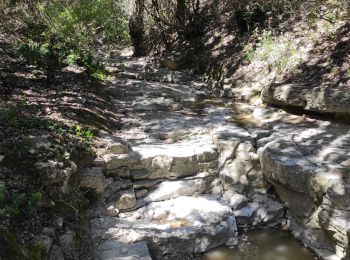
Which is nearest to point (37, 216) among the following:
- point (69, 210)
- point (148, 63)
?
point (69, 210)

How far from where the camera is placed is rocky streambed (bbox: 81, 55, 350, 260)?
431cm

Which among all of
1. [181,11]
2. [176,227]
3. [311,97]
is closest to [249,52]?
[311,97]

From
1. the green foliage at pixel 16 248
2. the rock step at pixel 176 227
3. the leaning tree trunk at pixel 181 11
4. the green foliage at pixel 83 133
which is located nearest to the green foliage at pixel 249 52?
the leaning tree trunk at pixel 181 11

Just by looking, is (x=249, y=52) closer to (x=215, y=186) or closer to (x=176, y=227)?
(x=215, y=186)

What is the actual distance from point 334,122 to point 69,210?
178 inches

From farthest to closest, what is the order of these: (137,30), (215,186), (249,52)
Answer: (137,30), (249,52), (215,186)

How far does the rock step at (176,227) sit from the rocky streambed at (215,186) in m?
0.01

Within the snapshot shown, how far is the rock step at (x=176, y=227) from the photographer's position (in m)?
4.29

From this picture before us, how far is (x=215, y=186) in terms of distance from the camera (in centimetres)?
546

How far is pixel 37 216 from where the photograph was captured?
357 centimetres

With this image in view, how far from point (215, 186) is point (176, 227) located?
43.9 inches

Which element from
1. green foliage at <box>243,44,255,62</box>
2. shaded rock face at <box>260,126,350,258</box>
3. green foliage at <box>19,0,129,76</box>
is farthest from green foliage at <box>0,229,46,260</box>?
green foliage at <box>243,44,255,62</box>

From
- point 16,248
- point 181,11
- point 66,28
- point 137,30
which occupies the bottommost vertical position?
point 16,248

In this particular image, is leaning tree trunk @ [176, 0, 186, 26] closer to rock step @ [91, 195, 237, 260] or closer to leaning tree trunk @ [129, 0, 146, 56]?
leaning tree trunk @ [129, 0, 146, 56]
